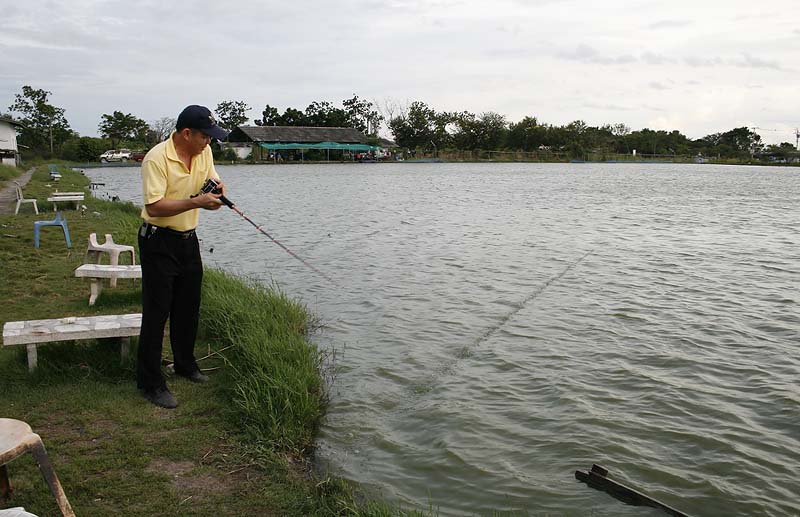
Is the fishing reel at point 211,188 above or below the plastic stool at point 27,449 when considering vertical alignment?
above

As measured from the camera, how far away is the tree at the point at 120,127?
82.7m

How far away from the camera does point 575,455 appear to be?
17.0 feet

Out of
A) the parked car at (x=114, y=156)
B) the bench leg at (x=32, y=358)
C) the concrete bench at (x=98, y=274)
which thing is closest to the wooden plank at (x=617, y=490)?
the bench leg at (x=32, y=358)

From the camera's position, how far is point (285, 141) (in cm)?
7950

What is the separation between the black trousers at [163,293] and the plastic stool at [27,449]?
5.21ft

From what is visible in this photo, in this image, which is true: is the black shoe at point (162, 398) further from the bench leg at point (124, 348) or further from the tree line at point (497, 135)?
the tree line at point (497, 135)

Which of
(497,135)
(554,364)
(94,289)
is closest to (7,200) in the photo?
(94,289)

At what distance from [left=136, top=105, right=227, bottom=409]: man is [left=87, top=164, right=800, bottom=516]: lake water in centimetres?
152

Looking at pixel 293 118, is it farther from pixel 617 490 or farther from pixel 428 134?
pixel 617 490

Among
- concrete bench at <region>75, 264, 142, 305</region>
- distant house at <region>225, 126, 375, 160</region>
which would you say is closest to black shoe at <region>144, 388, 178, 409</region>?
concrete bench at <region>75, 264, 142, 305</region>

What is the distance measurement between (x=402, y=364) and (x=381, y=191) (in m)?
27.6

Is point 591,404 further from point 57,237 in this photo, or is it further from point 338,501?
point 57,237

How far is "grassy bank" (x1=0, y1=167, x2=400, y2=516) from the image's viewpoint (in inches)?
152

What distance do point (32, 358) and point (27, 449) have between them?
2330mm
